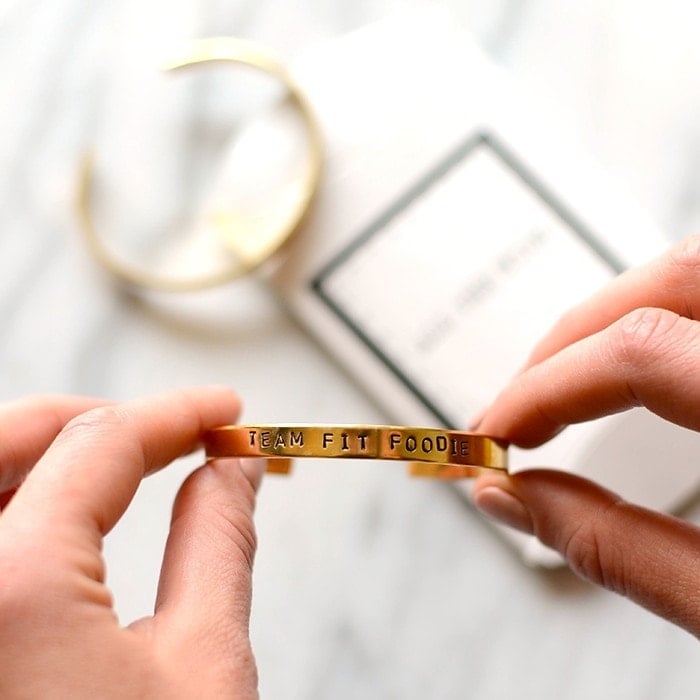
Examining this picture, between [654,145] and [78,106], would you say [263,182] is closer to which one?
[78,106]

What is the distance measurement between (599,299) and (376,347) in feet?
0.58

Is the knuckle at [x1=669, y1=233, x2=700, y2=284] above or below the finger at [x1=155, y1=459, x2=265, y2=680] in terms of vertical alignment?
above

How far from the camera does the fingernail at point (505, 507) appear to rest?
0.41 m

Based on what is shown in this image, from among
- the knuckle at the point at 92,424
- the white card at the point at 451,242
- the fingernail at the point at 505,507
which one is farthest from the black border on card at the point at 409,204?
the knuckle at the point at 92,424

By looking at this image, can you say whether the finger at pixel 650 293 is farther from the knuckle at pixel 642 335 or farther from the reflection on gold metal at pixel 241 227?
the reflection on gold metal at pixel 241 227

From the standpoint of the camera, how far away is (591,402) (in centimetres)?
36

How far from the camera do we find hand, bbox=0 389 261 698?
0.26 m

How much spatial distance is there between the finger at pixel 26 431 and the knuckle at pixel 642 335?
0.28 metres

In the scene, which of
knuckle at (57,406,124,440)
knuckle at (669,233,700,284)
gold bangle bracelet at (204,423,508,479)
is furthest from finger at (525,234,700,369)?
knuckle at (57,406,124,440)

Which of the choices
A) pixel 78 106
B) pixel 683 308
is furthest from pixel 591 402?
pixel 78 106

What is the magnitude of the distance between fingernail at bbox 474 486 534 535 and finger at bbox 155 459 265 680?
0.41 feet

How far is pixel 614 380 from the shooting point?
35cm

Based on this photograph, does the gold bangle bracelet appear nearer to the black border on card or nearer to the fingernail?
the fingernail

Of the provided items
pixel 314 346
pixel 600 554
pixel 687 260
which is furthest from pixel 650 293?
pixel 314 346
